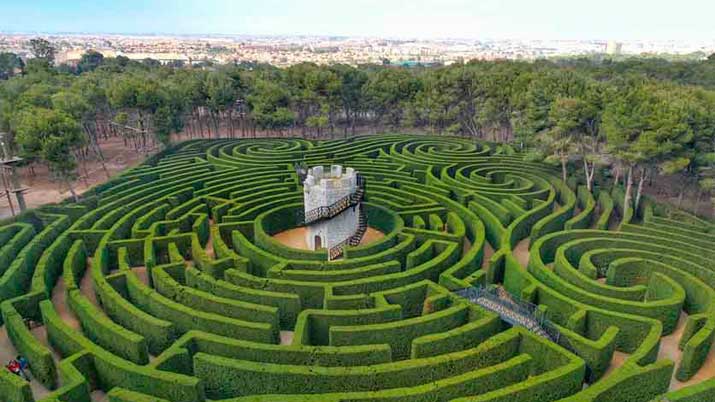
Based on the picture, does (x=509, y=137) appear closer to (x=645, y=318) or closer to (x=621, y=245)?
(x=621, y=245)

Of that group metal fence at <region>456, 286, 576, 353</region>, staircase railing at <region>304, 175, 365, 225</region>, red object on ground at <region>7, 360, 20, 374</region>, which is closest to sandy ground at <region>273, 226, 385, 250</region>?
staircase railing at <region>304, 175, 365, 225</region>

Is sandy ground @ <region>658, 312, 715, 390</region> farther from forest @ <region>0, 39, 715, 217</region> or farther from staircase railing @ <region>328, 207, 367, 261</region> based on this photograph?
staircase railing @ <region>328, 207, 367, 261</region>

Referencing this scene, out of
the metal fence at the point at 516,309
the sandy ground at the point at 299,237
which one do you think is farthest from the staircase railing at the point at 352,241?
the metal fence at the point at 516,309

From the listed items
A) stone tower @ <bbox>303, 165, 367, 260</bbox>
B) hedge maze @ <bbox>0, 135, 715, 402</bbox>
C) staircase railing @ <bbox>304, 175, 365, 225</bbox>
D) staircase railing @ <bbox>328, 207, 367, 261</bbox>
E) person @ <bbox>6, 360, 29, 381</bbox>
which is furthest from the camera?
stone tower @ <bbox>303, 165, 367, 260</bbox>

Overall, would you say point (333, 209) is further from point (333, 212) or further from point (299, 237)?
point (299, 237)

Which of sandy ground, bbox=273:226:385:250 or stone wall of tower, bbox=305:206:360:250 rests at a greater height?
stone wall of tower, bbox=305:206:360:250

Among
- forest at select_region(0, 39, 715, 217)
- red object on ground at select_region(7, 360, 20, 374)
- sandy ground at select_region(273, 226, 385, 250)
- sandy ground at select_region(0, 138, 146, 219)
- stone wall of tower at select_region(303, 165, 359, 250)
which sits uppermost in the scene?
forest at select_region(0, 39, 715, 217)

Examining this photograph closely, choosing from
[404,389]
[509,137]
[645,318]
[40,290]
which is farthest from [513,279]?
[509,137]

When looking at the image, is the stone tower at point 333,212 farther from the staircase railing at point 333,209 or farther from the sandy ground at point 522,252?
the sandy ground at point 522,252
